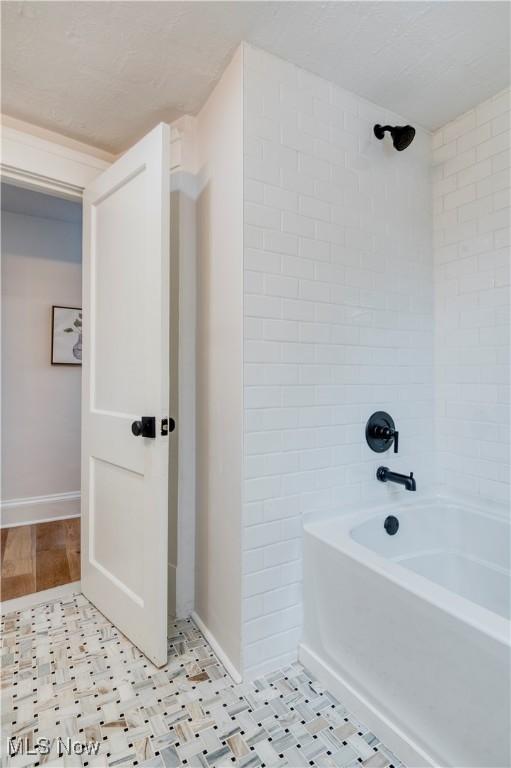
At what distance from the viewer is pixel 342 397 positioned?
1.59 meters

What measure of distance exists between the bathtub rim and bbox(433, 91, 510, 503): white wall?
25 centimetres

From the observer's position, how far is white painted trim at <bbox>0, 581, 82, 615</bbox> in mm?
1771

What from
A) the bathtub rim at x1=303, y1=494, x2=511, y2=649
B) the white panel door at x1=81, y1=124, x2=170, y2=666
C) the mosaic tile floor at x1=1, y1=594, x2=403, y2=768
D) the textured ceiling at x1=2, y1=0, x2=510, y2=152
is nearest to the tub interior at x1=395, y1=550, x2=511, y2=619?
the bathtub rim at x1=303, y1=494, x2=511, y2=649

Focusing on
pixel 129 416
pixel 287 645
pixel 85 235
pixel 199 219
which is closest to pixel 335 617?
pixel 287 645

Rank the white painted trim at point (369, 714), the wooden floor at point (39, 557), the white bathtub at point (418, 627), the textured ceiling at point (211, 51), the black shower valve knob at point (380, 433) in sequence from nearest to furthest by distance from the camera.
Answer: the white bathtub at point (418, 627), the white painted trim at point (369, 714), the textured ceiling at point (211, 51), the black shower valve knob at point (380, 433), the wooden floor at point (39, 557)

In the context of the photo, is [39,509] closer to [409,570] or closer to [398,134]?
[409,570]

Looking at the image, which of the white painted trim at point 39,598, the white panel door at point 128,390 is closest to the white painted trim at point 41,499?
the white painted trim at point 39,598

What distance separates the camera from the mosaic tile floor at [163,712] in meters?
1.07

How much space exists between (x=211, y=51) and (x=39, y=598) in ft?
8.14

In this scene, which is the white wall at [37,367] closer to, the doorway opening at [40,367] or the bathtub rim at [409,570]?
the doorway opening at [40,367]

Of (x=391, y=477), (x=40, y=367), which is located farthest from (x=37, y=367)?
(x=391, y=477)

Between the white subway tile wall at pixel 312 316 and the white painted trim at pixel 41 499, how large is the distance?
2.23m

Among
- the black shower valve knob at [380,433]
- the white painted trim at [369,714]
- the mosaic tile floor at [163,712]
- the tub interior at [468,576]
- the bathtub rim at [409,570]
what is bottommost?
the mosaic tile floor at [163,712]

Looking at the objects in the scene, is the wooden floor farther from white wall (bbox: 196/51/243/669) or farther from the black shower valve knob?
the black shower valve knob
